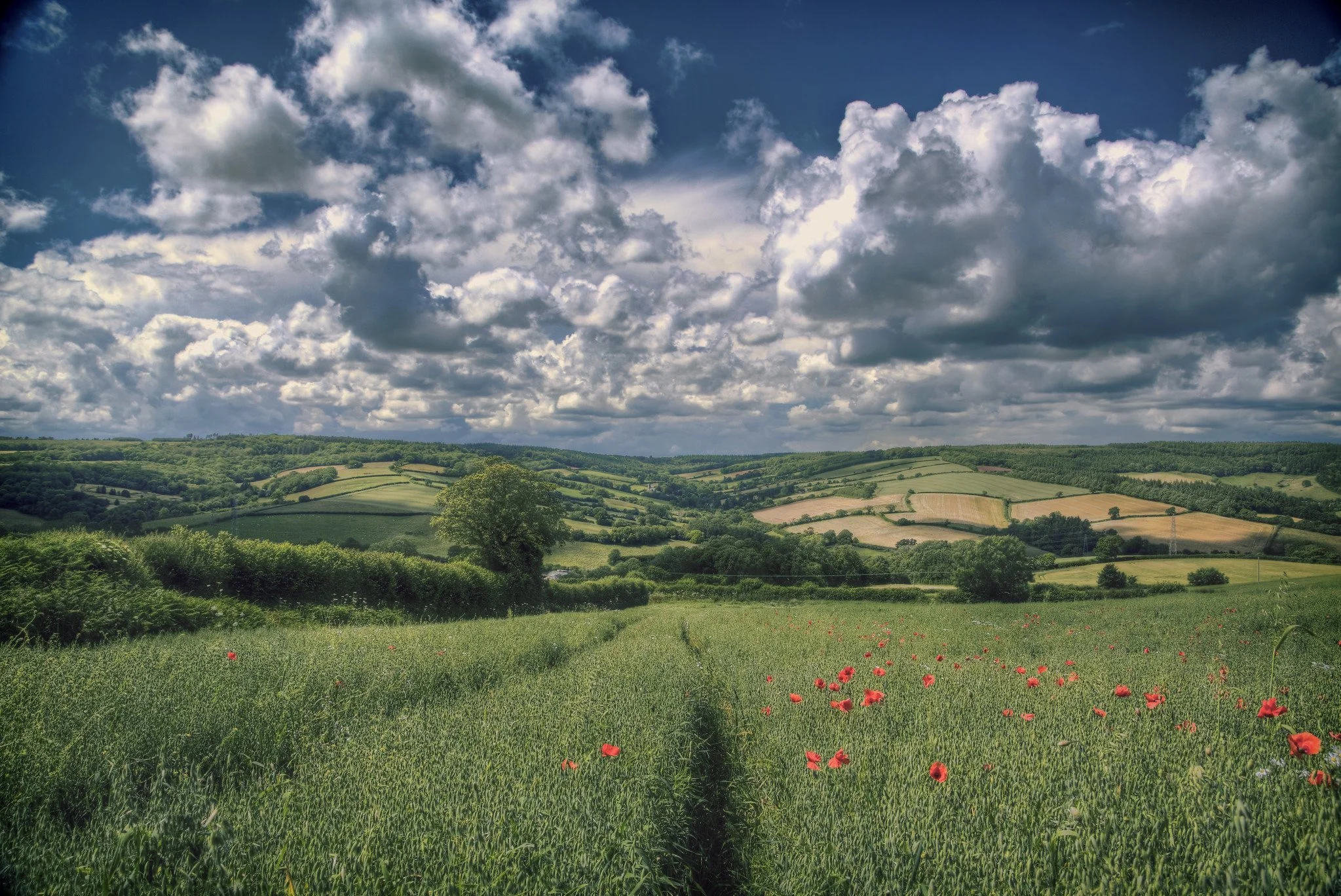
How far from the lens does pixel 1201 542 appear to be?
41562mm

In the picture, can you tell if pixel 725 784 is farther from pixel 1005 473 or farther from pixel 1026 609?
pixel 1005 473

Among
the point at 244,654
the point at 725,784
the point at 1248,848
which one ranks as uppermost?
the point at 1248,848

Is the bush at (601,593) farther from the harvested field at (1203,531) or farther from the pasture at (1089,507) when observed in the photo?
the pasture at (1089,507)

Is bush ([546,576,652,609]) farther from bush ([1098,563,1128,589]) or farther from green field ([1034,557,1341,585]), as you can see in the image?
bush ([1098,563,1128,589])

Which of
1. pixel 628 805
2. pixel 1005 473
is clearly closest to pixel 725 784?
pixel 628 805

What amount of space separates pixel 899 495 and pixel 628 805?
3665 inches

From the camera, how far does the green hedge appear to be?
15.3 metres

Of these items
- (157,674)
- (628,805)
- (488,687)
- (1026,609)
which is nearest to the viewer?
(628,805)

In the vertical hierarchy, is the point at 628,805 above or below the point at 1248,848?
below

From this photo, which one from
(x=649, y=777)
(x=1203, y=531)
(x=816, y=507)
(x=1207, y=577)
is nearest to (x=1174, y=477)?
(x=1203, y=531)

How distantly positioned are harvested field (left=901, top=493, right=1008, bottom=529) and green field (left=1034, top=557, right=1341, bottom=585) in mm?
19068

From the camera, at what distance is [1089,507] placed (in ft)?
201

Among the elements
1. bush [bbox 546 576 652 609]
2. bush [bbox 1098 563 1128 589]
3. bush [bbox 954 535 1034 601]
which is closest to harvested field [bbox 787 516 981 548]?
bush [bbox 954 535 1034 601]

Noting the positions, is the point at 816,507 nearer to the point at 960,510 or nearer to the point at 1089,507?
the point at 960,510
